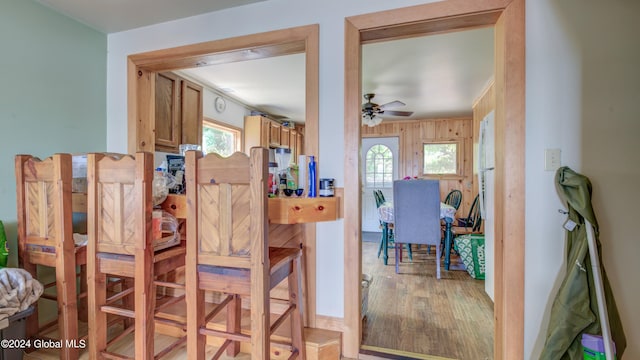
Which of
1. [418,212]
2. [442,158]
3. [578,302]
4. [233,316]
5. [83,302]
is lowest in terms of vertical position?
[83,302]

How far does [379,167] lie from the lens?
5996mm

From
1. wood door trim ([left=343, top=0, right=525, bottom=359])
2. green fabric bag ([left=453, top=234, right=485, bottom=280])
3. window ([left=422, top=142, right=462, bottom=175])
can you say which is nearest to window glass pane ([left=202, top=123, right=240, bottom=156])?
wood door trim ([left=343, top=0, right=525, bottom=359])

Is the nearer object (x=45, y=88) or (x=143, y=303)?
(x=143, y=303)

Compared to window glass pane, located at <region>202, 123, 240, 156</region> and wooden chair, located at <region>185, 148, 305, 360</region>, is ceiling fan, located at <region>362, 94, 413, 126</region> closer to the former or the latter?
window glass pane, located at <region>202, 123, 240, 156</region>

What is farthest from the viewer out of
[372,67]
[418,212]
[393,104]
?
→ [393,104]

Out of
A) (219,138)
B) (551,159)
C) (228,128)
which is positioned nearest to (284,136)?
(228,128)

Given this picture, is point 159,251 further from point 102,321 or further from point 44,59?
point 44,59

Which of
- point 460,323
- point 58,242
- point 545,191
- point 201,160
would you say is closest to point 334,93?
point 201,160

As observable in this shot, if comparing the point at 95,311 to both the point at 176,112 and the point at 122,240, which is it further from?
the point at 176,112

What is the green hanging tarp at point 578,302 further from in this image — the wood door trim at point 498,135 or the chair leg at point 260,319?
the chair leg at point 260,319

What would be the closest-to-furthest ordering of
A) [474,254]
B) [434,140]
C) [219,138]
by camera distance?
[474,254] → [219,138] → [434,140]

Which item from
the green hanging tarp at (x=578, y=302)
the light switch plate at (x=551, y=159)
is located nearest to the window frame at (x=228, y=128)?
the light switch plate at (x=551, y=159)

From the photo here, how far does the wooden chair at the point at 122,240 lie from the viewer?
138cm

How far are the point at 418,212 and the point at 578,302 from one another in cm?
206
